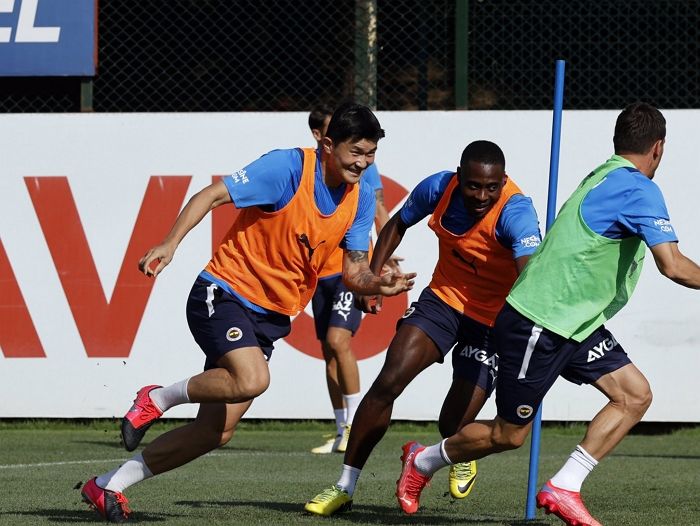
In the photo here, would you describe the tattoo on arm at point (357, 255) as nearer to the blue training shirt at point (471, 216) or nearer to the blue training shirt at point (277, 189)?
the blue training shirt at point (277, 189)

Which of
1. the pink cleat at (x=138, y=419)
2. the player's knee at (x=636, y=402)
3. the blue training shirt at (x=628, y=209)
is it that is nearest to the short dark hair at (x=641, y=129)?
the blue training shirt at (x=628, y=209)

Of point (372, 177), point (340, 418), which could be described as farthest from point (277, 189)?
point (340, 418)

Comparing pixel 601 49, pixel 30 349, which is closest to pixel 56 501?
pixel 30 349

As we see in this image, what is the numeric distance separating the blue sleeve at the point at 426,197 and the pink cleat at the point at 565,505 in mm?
1904

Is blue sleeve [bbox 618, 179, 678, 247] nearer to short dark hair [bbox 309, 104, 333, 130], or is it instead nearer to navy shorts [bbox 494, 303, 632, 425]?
navy shorts [bbox 494, 303, 632, 425]

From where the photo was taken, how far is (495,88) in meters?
12.5

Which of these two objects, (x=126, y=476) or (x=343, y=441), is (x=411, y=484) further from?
(x=343, y=441)

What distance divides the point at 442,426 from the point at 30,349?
5147 mm

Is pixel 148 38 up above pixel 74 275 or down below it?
above

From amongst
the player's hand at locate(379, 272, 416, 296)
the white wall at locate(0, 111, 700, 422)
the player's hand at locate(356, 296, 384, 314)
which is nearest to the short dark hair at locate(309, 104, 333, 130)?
the white wall at locate(0, 111, 700, 422)

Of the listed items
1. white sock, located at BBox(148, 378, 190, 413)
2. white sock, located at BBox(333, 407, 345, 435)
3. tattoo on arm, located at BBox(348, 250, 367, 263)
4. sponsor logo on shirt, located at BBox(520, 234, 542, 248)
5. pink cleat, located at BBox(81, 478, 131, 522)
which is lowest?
white sock, located at BBox(333, 407, 345, 435)

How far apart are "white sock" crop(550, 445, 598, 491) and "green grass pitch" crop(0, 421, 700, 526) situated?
55 cm

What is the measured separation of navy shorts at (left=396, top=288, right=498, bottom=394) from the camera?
727 cm

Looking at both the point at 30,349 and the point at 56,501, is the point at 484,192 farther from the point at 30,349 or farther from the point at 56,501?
the point at 30,349
